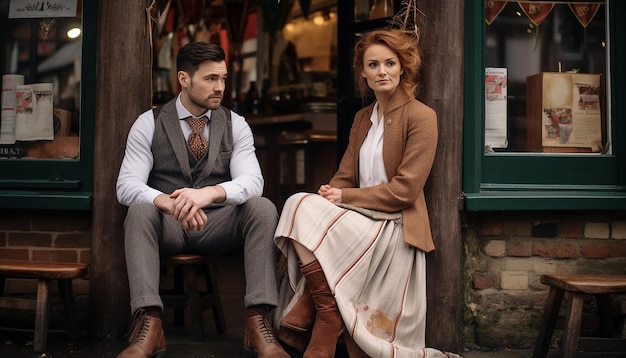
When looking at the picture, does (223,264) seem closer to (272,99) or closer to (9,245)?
(272,99)

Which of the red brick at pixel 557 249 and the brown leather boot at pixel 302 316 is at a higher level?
the red brick at pixel 557 249

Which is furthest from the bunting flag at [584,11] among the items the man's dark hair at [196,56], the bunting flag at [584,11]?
the man's dark hair at [196,56]

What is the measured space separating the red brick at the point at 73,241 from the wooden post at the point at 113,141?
20 cm

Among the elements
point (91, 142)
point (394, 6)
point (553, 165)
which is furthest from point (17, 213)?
point (553, 165)

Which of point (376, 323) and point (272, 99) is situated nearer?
point (376, 323)

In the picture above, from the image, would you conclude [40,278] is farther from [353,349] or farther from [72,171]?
[353,349]

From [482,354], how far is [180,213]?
1762mm

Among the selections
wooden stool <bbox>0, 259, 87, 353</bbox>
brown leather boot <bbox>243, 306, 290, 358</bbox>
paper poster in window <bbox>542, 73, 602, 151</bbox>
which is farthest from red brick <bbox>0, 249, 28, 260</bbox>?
paper poster in window <bbox>542, 73, 602, 151</bbox>

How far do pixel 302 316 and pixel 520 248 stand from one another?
51.9 inches

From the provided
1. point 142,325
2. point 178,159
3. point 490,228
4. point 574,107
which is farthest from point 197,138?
point 574,107

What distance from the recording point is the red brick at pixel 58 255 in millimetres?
4629

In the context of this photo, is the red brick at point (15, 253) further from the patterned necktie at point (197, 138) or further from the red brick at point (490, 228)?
the red brick at point (490, 228)

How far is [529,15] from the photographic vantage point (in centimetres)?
468

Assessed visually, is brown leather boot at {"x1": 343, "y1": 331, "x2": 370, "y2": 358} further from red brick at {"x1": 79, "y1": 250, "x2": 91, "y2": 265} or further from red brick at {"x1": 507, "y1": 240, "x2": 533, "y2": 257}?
red brick at {"x1": 79, "y1": 250, "x2": 91, "y2": 265}
